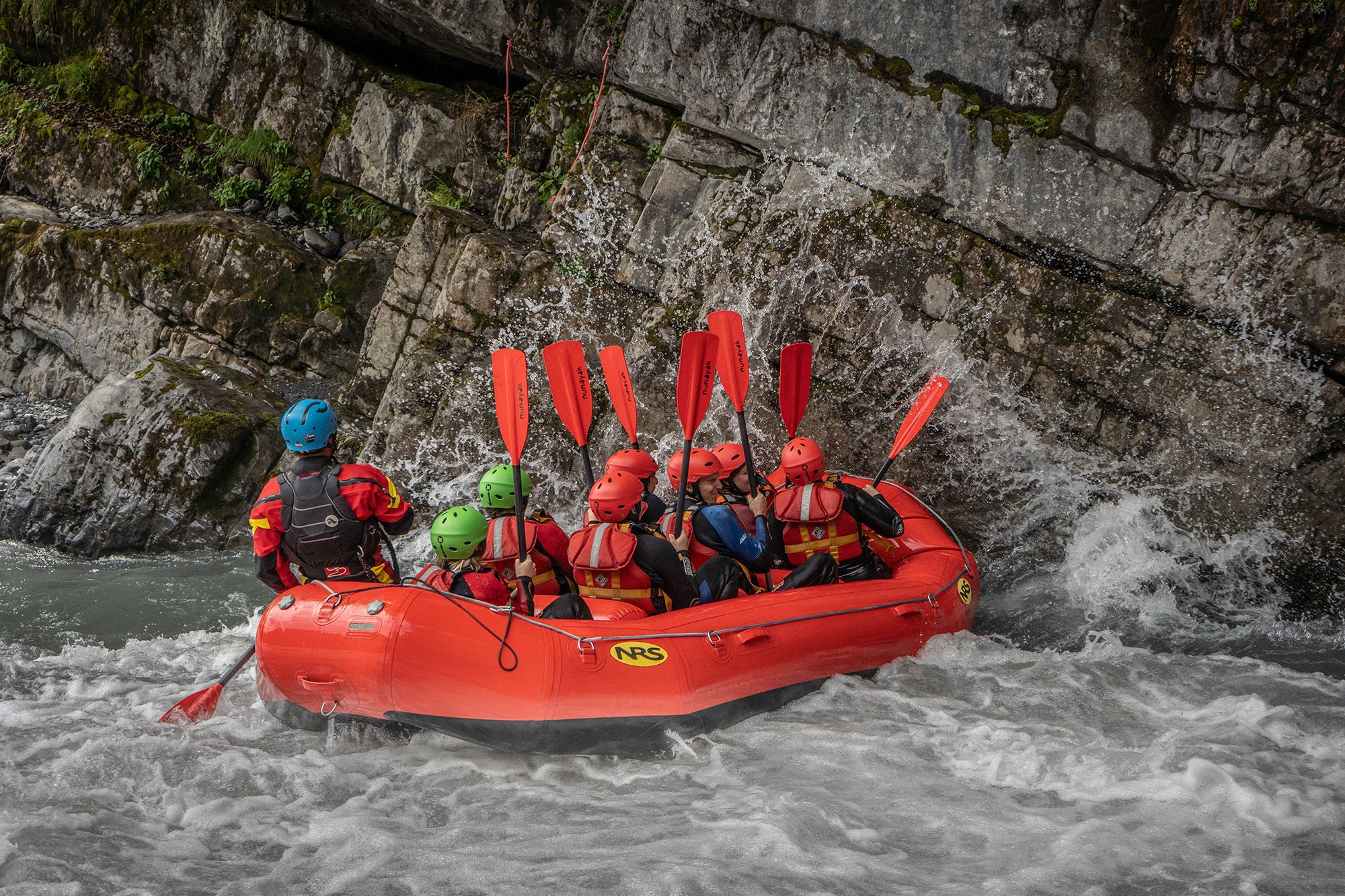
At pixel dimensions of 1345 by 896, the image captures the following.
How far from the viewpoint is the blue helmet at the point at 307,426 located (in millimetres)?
5082

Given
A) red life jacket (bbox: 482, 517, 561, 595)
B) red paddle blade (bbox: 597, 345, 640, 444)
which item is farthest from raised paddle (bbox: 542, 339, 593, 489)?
red life jacket (bbox: 482, 517, 561, 595)

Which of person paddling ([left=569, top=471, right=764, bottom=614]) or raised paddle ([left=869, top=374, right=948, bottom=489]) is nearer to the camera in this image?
person paddling ([left=569, top=471, right=764, bottom=614])

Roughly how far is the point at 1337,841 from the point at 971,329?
402 centimetres

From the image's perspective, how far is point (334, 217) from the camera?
36.6 feet

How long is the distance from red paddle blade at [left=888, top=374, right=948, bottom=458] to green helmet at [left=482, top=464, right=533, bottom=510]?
8.15 ft

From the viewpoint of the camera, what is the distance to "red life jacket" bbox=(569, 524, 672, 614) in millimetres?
5066

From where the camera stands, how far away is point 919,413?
265 inches

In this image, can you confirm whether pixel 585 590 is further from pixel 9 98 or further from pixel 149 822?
pixel 9 98

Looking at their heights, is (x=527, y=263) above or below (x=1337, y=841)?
above

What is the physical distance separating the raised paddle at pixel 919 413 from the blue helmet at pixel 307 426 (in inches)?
132

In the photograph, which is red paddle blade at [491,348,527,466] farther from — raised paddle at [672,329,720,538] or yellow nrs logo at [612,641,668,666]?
yellow nrs logo at [612,641,668,666]

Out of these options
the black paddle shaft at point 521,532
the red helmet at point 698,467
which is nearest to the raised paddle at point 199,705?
the black paddle shaft at point 521,532

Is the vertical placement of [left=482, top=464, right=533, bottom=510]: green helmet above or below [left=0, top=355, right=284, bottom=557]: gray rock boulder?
above

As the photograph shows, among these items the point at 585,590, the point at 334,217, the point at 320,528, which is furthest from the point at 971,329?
the point at 334,217
